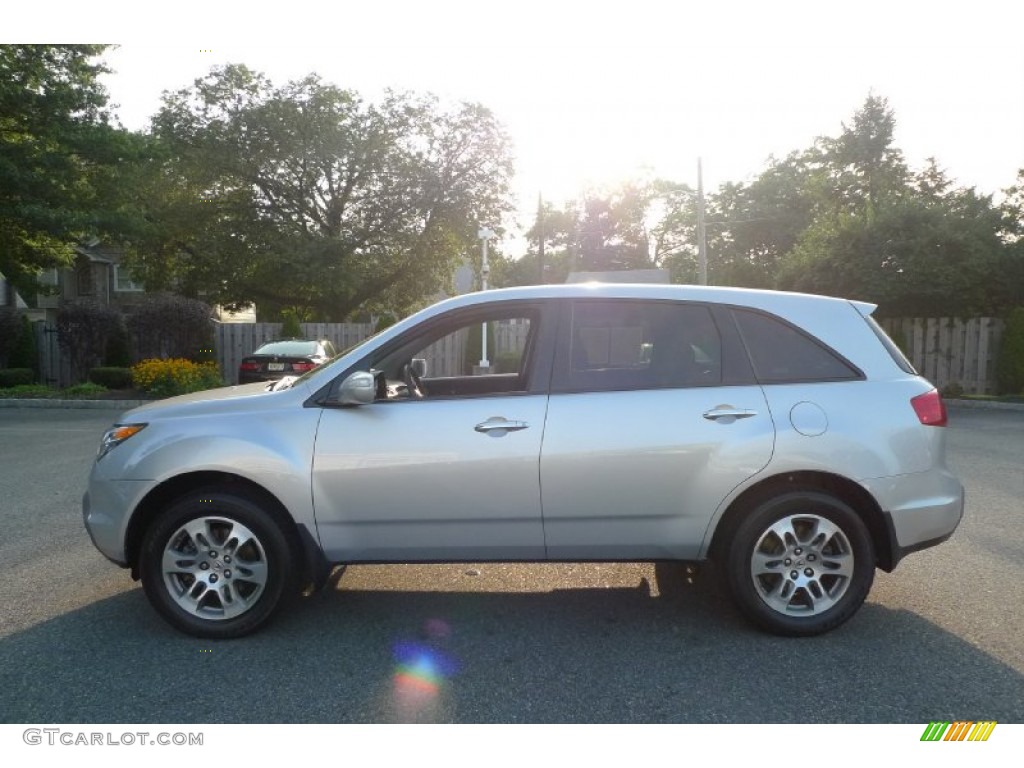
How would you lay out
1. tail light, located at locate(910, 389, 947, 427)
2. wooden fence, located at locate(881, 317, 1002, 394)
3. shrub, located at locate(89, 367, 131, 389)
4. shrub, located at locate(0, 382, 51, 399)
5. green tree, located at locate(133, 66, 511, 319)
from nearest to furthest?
tail light, located at locate(910, 389, 947, 427) → shrub, located at locate(0, 382, 51, 399) → shrub, located at locate(89, 367, 131, 389) → wooden fence, located at locate(881, 317, 1002, 394) → green tree, located at locate(133, 66, 511, 319)

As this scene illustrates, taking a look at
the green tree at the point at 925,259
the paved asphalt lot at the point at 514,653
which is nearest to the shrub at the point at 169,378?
the paved asphalt lot at the point at 514,653

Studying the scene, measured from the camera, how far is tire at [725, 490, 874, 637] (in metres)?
3.93

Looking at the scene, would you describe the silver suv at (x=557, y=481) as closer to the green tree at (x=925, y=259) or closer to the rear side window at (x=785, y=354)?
the rear side window at (x=785, y=354)

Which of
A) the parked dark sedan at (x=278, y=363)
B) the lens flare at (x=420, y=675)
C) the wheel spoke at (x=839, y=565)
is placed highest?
the parked dark sedan at (x=278, y=363)

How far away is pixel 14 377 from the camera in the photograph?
1888cm

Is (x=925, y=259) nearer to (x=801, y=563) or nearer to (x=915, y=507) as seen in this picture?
(x=915, y=507)

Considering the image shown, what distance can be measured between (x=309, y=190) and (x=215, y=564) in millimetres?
30017

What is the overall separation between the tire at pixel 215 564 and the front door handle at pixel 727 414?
2297 millimetres

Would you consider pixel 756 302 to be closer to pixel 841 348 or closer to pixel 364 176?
pixel 841 348

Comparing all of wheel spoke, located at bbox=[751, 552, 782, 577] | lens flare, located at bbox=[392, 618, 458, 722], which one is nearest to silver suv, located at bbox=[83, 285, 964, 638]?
wheel spoke, located at bbox=[751, 552, 782, 577]

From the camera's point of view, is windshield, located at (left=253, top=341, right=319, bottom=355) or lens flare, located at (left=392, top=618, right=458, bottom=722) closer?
lens flare, located at (left=392, top=618, right=458, bottom=722)

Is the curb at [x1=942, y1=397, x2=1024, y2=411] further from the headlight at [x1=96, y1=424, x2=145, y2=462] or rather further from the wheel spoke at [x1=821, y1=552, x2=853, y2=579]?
the headlight at [x1=96, y1=424, x2=145, y2=462]

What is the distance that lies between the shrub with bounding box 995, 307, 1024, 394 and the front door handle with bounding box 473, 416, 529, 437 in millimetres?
18777

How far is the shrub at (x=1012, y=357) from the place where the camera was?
18328 millimetres
